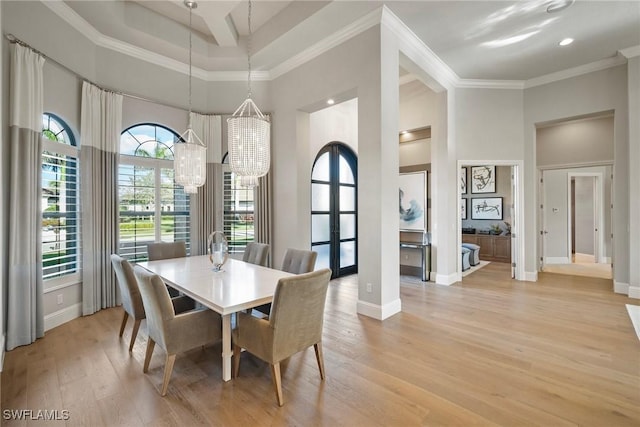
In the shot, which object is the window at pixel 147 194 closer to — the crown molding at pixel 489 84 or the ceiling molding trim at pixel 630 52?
the crown molding at pixel 489 84

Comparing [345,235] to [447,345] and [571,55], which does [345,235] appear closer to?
[447,345]

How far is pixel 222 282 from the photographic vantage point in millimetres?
2713

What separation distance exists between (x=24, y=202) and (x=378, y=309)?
4.11 meters

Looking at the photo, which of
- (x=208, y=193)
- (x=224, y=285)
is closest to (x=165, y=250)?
(x=208, y=193)

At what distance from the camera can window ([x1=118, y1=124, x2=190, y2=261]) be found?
174 inches

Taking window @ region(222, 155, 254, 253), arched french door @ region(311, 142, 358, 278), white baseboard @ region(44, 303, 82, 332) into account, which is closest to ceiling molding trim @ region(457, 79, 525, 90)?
arched french door @ region(311, 142, 358, 278)

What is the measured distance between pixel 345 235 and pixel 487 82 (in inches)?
165

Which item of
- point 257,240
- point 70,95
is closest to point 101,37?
point 70,95

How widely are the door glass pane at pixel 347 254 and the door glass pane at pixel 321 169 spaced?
147 cm

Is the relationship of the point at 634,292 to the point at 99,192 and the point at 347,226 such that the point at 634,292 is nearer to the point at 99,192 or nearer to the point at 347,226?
the point at 347,226

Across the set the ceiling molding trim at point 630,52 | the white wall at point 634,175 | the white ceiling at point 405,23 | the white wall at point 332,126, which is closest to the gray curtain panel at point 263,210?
the white wall at point 332,126

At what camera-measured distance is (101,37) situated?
161 inches

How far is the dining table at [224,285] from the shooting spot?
2207mm

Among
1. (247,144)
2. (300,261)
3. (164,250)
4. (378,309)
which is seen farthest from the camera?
(164,250)
